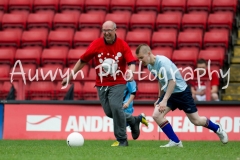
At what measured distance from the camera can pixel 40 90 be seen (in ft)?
45.1

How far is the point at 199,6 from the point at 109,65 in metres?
8.34

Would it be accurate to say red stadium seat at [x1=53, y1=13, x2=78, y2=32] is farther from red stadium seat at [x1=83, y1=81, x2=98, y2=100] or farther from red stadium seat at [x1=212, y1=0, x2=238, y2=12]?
red stadium seat at [x1=83, y1=81, x2=98, y2=100]

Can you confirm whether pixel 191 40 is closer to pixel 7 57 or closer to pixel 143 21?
pixel 143 21

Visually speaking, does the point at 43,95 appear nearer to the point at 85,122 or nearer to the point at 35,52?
the point at 85,122

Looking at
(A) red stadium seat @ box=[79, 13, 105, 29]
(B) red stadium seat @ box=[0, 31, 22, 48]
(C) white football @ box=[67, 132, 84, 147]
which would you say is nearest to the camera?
(C) white football @ box=[67, 132, 84, 147]

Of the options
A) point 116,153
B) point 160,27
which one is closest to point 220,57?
point 160,27

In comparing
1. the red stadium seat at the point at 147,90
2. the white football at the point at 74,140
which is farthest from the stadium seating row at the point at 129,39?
the white football at the point at 74,140

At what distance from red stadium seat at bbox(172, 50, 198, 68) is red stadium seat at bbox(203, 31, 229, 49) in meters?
0.73

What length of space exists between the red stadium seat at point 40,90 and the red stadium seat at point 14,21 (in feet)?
14.7

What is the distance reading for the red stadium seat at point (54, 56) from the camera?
16.4 m

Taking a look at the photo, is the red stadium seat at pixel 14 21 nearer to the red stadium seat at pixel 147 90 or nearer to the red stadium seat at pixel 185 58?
the red stadium seat at pixel 185 58

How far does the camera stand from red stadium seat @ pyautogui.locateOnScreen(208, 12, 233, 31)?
17.0 m

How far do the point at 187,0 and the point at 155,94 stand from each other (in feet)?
16.7

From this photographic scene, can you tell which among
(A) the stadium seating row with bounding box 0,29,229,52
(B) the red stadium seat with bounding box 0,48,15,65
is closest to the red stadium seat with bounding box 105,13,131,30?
(A) the stadium seating row with bounding box 0,29,229,52
